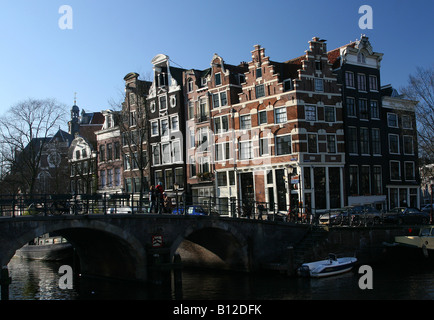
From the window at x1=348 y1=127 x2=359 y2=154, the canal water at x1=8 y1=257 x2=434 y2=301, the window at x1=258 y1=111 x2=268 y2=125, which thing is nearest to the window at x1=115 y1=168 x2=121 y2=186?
the window at x1=258 y1=111 x2=268 y2=125

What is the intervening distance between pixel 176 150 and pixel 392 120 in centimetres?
2083

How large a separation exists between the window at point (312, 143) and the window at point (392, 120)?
30.2ft

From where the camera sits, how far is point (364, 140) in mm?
46531

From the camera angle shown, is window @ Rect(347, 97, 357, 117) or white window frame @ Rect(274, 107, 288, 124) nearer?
white window frame @ Rect(274, 107, 288, 124)

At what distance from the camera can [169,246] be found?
29219 millimetres

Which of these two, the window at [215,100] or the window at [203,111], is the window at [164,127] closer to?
the window at [203,111]

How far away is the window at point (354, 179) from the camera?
149ft

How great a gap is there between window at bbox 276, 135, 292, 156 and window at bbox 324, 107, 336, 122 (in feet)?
12.3

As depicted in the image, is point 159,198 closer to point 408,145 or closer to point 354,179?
point 354,179

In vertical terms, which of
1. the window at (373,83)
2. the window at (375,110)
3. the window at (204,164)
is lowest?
the window at (204,164)

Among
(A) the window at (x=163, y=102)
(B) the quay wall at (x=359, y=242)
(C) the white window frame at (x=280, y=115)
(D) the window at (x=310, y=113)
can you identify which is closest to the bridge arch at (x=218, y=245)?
(B) the quay wall at (x=359, y=242)

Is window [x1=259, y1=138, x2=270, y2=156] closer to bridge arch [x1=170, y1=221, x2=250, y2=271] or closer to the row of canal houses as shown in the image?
the row of canal houses

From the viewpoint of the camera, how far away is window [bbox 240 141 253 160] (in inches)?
1843
